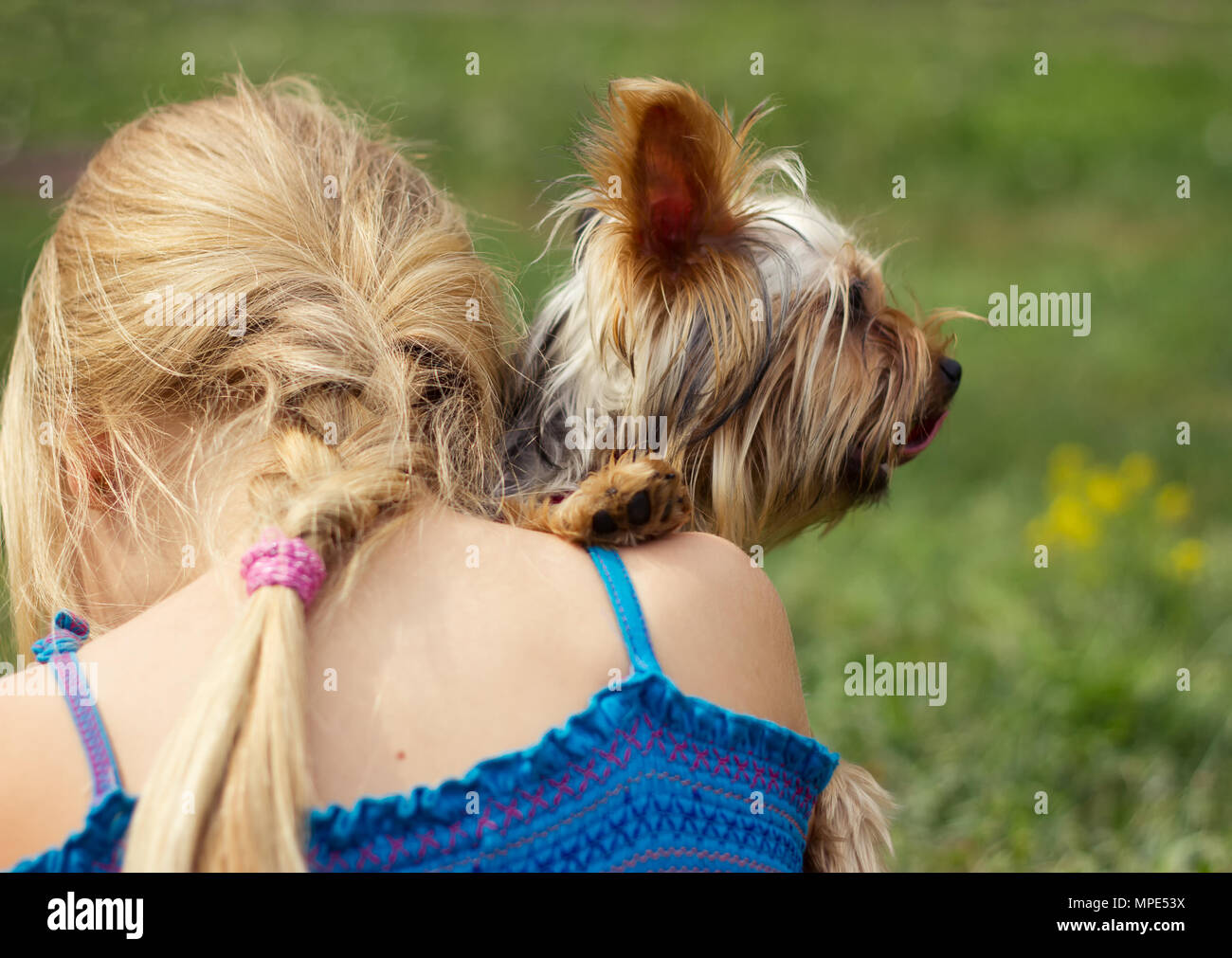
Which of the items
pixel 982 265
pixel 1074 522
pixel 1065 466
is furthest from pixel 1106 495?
pixel 982 265

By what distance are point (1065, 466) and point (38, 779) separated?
15.6 feet

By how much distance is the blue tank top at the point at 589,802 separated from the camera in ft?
5.82

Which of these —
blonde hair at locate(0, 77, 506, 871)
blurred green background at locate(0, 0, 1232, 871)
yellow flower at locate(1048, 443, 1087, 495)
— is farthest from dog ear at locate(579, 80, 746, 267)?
yellow flower at locate(1048, 443, 1087, 495)

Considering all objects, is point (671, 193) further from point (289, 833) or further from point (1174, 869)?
point (1174, 869)

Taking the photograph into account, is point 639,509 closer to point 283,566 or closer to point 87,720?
point 283,566

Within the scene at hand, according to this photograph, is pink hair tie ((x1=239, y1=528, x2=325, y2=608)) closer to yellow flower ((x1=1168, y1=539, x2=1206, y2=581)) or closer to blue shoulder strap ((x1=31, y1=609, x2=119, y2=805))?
blue shoulder strap ((x1=31, y1=609, x2=119, y2=805))

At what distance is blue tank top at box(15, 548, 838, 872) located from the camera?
5.82ft

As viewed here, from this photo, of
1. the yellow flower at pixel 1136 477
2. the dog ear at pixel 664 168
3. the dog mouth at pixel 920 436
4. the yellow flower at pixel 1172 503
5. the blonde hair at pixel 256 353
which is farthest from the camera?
the yellow flower at pixel 1136 477

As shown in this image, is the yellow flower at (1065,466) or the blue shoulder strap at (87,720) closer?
the blue shoulder strap at (87,720)

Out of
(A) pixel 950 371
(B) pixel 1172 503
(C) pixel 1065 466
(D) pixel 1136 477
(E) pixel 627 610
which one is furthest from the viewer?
(C) pixel 1065 466

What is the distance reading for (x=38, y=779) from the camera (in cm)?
180

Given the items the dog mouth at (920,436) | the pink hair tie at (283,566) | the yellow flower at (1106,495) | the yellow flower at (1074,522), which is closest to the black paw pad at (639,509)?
the pink hair tie at (283,566)

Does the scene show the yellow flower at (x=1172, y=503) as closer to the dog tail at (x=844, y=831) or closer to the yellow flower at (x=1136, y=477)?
the yellow flower at (x=1136, y=477)

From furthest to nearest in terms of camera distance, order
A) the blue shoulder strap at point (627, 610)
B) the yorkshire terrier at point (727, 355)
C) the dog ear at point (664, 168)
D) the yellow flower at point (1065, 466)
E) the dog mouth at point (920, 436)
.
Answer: the yellow flower at point (1065, 466) → the dog mouth at point (920, 436) → the yorkshire terrier at point (727, 355) → the dog ear at point (664, 168) → the blue shoulder strap at point (627, 610)
